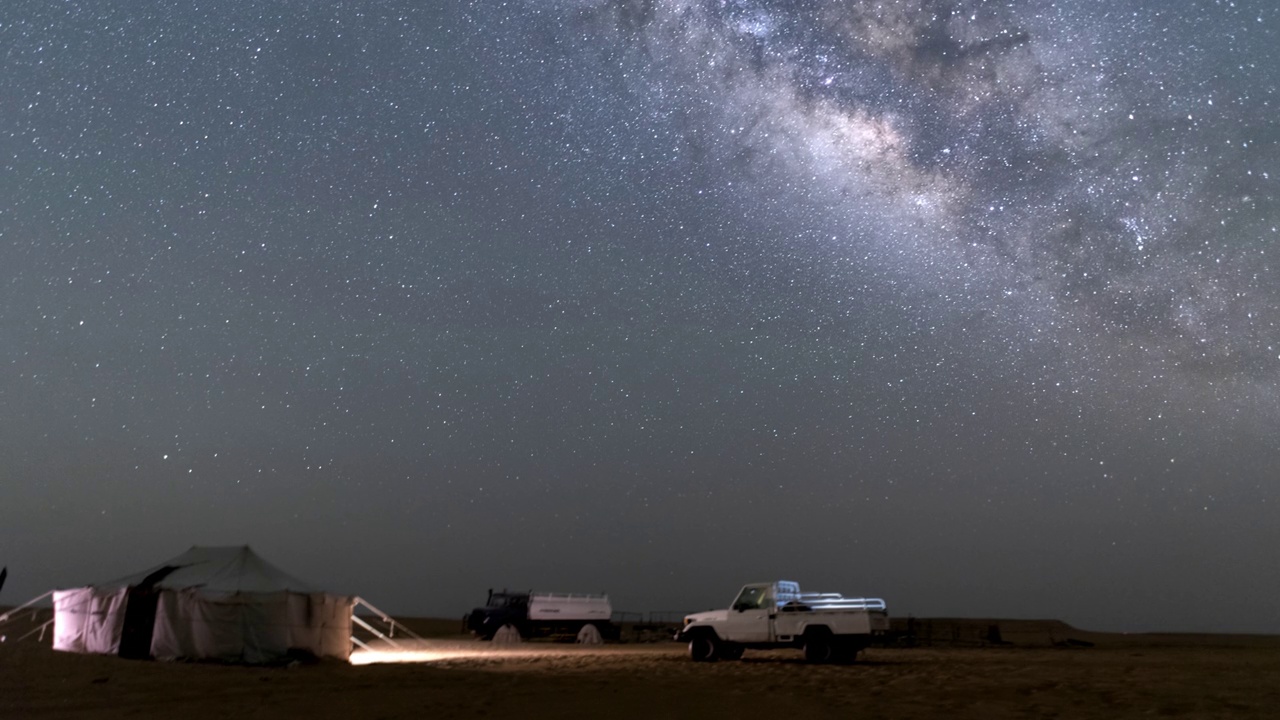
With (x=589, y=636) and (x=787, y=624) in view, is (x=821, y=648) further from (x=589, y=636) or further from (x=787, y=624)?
(x=589, y=636)

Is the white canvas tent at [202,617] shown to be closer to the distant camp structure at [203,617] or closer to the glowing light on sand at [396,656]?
the distant camp structure at [203,617]

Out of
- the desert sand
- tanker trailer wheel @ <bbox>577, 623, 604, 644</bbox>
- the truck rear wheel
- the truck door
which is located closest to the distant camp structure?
the desert sand

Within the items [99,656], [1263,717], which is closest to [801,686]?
[1263,717]

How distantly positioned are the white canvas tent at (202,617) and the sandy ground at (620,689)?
99cm

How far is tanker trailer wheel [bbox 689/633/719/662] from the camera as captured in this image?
2755cm

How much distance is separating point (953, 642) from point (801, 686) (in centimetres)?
2951

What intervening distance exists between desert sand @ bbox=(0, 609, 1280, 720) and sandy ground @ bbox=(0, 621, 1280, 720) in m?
0.03

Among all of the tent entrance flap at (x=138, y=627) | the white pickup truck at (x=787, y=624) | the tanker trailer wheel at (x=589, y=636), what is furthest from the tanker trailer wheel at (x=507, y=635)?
the tent entrance flap at (x=138, y=627)

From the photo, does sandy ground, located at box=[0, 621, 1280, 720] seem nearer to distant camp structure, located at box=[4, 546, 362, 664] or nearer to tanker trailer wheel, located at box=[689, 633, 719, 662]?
distant camp structure, located at box=[4, 546, 362, 664]

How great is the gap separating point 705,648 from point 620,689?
934cm

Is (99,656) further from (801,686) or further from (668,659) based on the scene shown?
(801,686)

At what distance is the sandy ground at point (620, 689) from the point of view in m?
15.5

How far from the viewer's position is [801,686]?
19406mm

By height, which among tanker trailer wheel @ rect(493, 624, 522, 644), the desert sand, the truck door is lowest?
tanker trailer wheel @ rect(493, 624, 522, 644)
